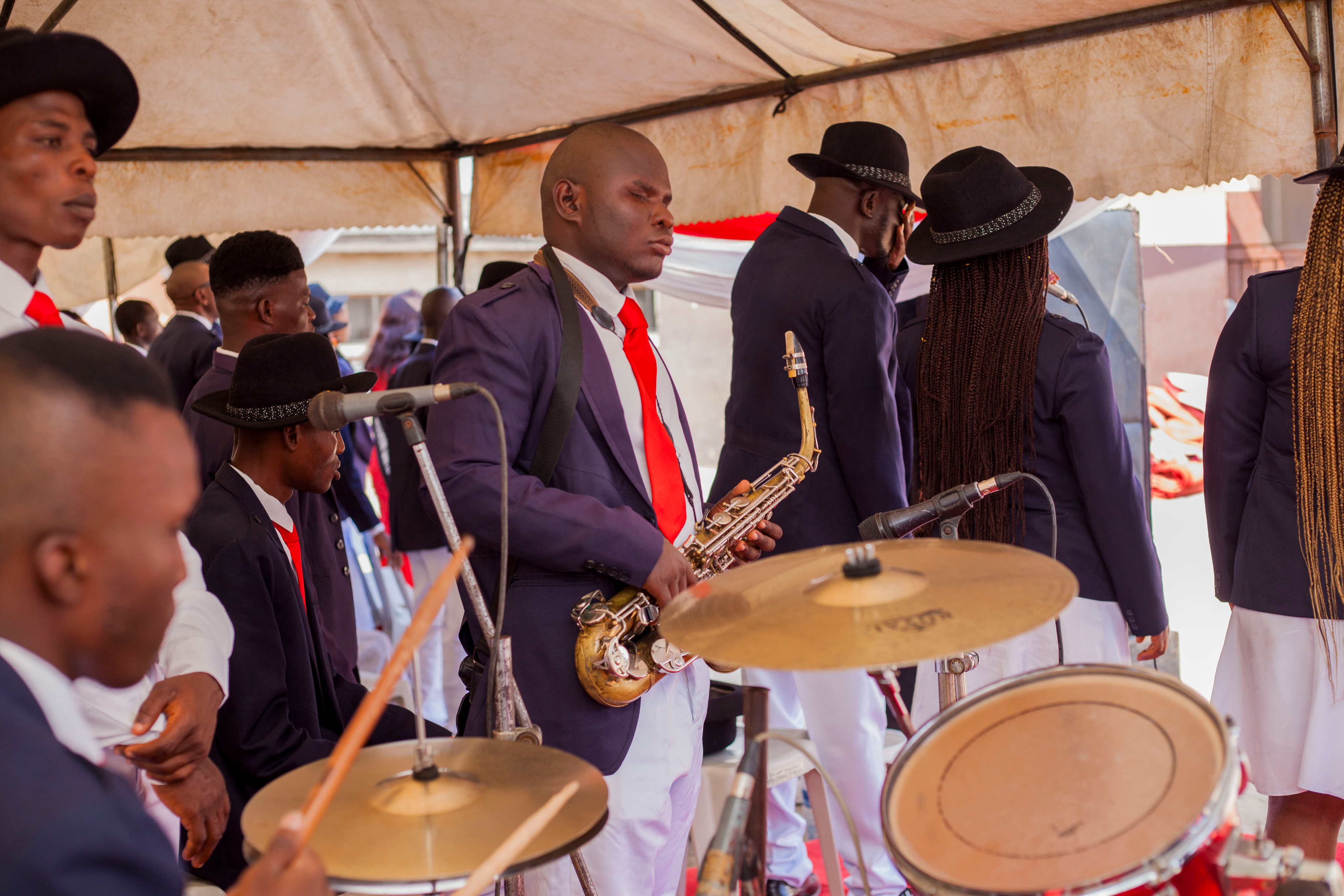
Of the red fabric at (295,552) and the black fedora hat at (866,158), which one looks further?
the black fedora hat at (866,158)

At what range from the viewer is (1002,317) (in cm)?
311

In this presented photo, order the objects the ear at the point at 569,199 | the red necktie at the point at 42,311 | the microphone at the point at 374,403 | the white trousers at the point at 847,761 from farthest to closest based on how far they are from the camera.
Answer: the white trousers at the point at 847,761, the ear at the point at 569,199, the red necktie at the point at 42,311, the microphone at the point at 374,403

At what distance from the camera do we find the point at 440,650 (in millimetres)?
6277

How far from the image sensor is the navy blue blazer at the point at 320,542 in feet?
10.6

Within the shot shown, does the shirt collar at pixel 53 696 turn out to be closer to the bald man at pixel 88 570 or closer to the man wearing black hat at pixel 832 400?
the bald man at pixel 88 570

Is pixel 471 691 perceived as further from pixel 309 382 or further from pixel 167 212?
pixel 167 212

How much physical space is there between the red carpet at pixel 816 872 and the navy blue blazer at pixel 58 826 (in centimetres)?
291

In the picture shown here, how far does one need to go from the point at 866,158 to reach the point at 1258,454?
1.57 m

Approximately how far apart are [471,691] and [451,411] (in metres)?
0.66

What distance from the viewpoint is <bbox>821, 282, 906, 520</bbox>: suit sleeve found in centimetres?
356

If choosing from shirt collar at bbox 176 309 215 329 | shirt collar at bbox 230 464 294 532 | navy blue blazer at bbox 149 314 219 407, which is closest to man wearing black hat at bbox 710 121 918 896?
shirt collar at bbox 230 464 294 532

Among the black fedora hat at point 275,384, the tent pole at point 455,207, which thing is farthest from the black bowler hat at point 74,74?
the tent pole at point 455,207

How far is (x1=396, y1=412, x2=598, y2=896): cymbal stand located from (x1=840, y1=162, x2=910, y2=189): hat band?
7.32 feet

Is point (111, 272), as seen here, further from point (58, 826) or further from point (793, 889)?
point (58, 826)
